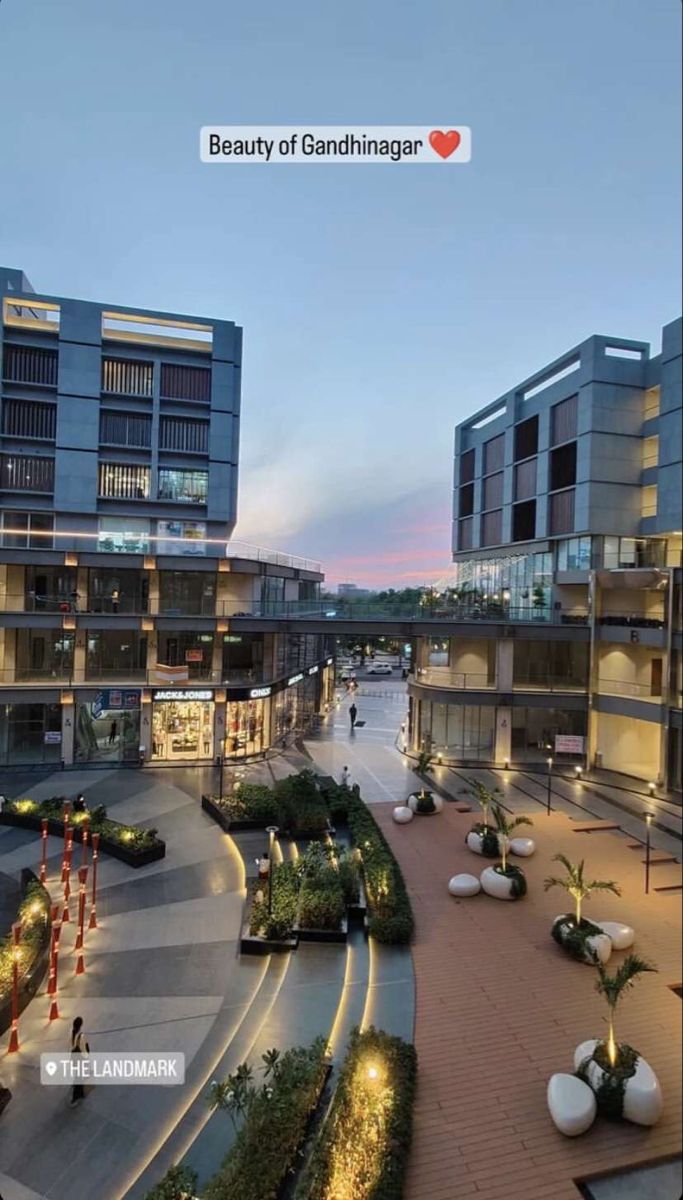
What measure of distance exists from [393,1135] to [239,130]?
30.3 ft

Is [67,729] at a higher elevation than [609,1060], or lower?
lower

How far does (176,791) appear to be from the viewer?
21422 mm

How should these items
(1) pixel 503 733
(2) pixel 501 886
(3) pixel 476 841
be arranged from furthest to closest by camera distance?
(1) pixel 503 733 → (3) pixel 476 841 → (2) pixel 501 886

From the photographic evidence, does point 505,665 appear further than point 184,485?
No

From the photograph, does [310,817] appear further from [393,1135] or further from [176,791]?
[393,1135]

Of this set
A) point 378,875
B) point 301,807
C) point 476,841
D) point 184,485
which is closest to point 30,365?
point 184,485

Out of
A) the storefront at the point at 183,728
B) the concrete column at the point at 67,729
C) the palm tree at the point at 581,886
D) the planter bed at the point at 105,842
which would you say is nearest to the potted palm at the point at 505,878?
the palm tree at the point at 581,886

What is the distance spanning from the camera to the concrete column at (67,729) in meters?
24.0

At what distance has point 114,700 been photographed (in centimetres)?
2430

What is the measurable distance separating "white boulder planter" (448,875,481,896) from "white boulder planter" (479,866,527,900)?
218 millimetres

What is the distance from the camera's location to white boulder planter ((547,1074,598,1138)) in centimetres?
604

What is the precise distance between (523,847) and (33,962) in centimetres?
967

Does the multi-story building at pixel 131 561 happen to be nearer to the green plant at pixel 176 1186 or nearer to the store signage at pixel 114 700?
the store signage at pixel 114 700

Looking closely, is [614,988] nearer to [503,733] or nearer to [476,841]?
[476,841]
